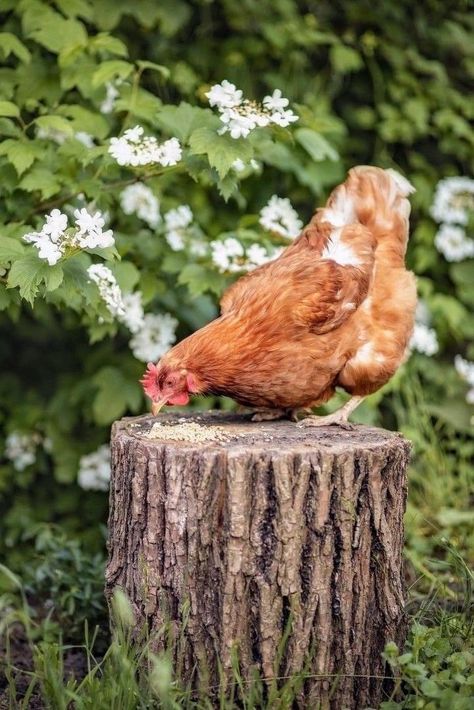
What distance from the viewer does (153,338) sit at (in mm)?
4934

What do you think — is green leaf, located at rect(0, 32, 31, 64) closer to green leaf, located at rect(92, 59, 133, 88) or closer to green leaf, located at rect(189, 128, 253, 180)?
green leaf, located at rect(92, 59, 133, 88)

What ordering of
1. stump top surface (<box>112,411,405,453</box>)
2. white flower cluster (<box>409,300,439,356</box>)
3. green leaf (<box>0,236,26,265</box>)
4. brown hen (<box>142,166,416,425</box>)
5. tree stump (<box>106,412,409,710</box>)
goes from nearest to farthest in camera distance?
tree stump (<box>106,412,409,710</box>)
stump top surface (<box>112,411,405,453</box>)
green leaf (<box>0,236,26,265</box>)
brown hen (<box>142,166,416,425</box>)
white flower cluster (<box>409,300,439,356</box>)

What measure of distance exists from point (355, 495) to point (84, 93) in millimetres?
2356

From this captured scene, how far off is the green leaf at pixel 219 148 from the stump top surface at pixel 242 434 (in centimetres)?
95

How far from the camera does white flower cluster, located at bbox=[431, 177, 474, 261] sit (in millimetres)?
6168

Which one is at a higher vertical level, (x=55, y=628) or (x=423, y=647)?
(x=423, y=647)

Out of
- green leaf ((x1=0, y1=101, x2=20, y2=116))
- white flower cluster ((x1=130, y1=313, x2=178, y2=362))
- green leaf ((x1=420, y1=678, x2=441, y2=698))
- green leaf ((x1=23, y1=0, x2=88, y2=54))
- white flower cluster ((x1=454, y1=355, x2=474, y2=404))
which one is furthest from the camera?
white flower cluster ((x1=454, y1=355, x2=474, y2=404))

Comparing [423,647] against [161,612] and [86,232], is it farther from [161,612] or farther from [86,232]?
[86,232]

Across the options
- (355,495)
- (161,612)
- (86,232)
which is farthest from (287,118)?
(161,612)

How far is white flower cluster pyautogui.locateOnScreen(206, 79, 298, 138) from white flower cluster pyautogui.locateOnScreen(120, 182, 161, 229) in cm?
100

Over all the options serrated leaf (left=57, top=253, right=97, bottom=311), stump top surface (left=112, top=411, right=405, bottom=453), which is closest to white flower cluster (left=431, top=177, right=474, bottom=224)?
stump top surface (left=112, top=411, right=405, bottom=453)

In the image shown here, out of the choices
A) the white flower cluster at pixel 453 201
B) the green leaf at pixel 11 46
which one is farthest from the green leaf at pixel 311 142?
the white flower cluster at pixel 453 201

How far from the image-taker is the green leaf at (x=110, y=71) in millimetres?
Answer: 4203

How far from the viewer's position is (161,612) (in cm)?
329
